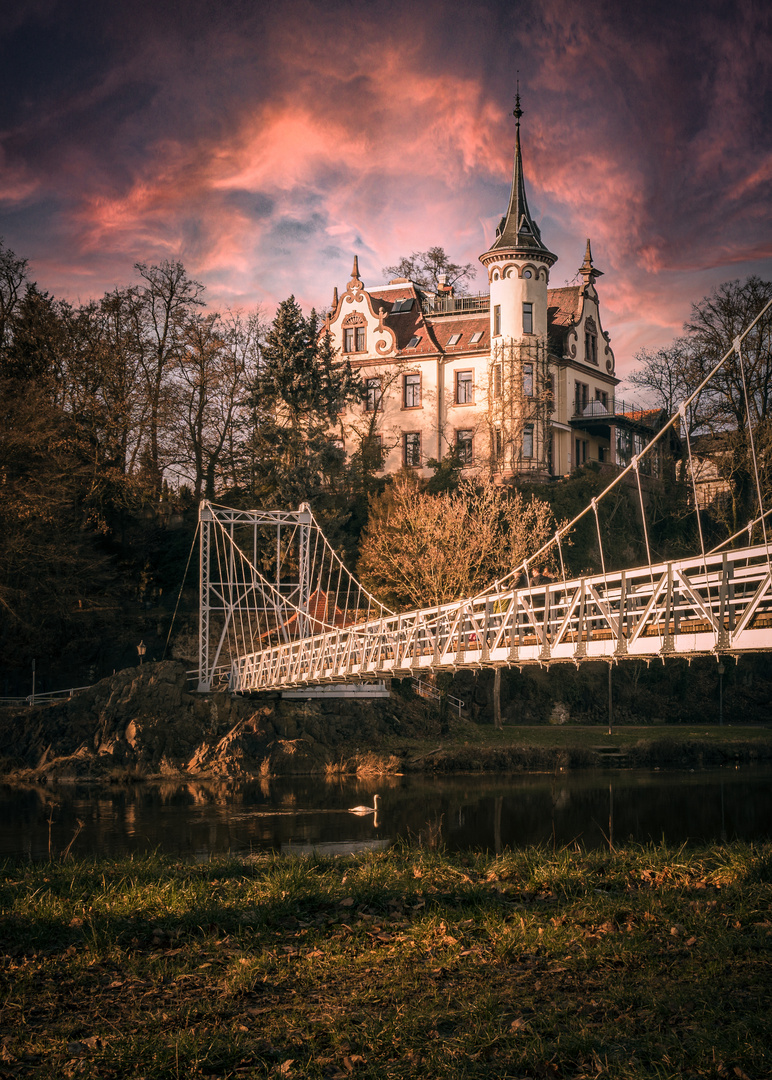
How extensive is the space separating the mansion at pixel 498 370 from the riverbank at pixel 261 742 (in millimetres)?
14076

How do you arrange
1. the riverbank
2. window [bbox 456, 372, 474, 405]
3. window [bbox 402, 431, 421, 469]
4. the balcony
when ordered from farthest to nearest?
the balcony
window [bbox 402, 431, 421, 469]
window [bbox 456, 372, 474, 405]
the riverbank

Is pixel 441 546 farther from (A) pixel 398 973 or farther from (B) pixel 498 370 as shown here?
(A) pixel 398 973

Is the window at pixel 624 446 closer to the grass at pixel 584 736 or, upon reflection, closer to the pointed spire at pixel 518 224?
the pointed spire at pixel 518 224

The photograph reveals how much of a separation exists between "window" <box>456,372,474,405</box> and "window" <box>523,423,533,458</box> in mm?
2927

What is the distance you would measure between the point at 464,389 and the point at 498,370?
219 cm

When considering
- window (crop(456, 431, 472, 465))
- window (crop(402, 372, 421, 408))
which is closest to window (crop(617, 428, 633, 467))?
window (crop(456, 431, 472, 465))

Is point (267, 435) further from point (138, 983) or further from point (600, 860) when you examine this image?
point (138, 983)

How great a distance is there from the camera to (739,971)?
19.7ft

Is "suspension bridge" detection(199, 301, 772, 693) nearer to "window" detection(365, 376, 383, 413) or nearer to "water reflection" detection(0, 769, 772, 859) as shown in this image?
"water reflection" detection(0, 769, 772, 859)

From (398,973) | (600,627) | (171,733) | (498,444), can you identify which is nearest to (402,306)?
(498,444)

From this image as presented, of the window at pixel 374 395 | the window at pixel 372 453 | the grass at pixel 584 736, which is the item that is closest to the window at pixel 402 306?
the window at pixel 374 395

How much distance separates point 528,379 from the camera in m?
40.2

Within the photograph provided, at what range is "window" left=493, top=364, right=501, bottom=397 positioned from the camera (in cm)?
3981

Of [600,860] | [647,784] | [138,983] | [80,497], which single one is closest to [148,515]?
[80,497]
